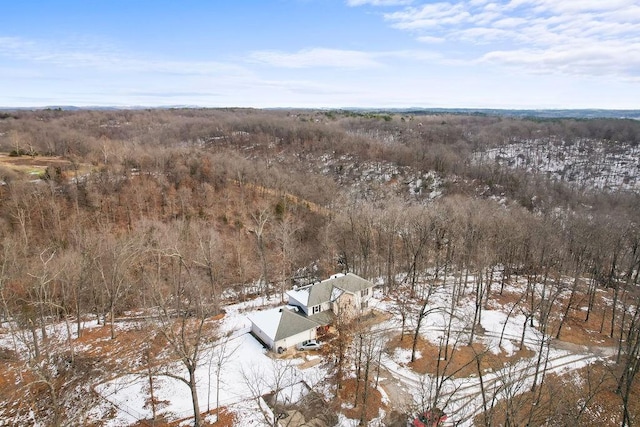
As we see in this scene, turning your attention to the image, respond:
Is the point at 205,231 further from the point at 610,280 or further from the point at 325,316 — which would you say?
the point at 610,280

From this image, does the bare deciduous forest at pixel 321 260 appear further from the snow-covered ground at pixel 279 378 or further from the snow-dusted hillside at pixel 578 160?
the snow-dusted hillside at pixel 578 160

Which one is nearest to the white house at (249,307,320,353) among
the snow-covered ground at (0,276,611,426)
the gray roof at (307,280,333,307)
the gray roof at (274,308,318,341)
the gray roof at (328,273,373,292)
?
the gray roof at (274,308,318,341)

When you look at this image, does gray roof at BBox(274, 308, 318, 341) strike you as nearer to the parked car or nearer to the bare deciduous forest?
the parked car

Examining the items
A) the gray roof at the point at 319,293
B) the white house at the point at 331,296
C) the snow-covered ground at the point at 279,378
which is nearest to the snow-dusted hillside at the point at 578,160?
the snow-covered ground at the point at 279,378

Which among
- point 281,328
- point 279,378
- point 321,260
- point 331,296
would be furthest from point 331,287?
point 279,378

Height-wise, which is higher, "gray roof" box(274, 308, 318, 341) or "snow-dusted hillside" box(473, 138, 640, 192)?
"snow-dusted hillside" box(473, 138, 640, 192)

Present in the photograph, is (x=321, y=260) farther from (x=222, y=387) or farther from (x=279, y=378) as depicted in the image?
(x=279, y=378)
